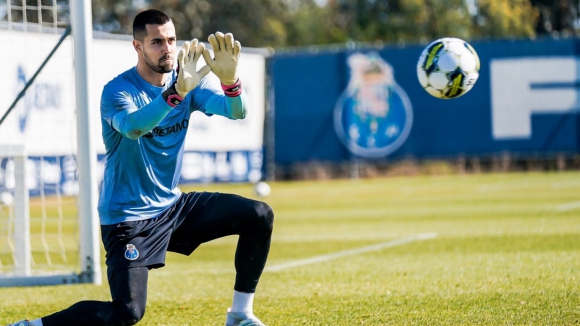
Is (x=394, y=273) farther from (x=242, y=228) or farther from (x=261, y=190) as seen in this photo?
(x=261, y=190)

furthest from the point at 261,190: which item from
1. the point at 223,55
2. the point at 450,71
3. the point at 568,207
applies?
the point at 223,55

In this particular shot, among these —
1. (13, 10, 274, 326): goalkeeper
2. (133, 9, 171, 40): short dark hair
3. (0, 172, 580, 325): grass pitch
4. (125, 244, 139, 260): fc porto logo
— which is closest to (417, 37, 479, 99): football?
(0, 172, 580, 325): grass pitch

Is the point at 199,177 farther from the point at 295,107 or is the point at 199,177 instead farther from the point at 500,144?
the point at 500,144

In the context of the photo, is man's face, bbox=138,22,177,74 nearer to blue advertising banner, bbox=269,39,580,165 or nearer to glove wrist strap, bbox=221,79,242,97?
glove wrist strap, bbox=221,79,242,97

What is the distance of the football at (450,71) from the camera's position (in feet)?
25.3

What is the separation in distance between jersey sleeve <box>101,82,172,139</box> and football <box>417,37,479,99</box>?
2880 millimetres

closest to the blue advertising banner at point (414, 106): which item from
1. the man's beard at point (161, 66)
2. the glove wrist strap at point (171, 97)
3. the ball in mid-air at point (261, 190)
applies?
the ball in mid-air at point (261, 190)

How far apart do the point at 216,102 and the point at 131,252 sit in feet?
3.53

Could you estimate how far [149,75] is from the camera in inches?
235

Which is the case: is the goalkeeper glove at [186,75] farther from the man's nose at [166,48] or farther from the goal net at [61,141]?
the goal net at [61,141]

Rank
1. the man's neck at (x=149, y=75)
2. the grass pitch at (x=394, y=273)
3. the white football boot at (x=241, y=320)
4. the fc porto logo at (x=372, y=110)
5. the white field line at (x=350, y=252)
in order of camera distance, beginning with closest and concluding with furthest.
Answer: the man's neck at (x=149, y=75) → the white football boot at (x=241, y=320) → the grass pitch at (x=394, y=273) → the white field line at (x=350, y=252) → the fc porto logo at (x=372, y=110)

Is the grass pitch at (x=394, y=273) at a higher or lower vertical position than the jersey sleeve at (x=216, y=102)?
lower

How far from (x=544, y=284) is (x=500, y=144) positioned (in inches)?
694

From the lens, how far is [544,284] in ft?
25.0
